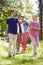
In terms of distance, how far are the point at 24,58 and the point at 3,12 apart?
8.87 metres

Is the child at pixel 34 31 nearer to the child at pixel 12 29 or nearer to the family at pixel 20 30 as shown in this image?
the family at pixel 20 30

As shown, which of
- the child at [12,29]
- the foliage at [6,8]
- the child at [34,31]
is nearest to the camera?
the child at [12,29]

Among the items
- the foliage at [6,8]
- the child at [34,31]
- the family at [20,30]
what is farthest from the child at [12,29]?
the foliage at [6,8]

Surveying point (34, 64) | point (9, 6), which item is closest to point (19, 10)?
point (9, 6)

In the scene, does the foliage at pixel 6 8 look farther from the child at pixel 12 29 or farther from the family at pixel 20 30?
the child at pixel 12 29

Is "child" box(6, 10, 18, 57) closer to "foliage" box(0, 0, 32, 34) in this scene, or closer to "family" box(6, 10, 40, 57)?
"family" box(6, 10, 40, 57)

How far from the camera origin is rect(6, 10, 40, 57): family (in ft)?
28.3

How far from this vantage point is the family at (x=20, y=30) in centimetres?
862

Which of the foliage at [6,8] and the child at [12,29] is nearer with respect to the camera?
the child at [12,29]

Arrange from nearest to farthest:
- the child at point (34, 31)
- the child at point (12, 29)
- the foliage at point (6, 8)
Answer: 1. the child at point (12, 29)
2. the child at point (34, 31)
3. the foliage at point (6, 8)

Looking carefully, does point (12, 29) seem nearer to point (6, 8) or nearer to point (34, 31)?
point (34, 31)

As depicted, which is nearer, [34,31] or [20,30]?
[34,31]

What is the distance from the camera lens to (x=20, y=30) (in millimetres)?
9641

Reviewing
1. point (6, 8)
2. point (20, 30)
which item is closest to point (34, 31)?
point (20, 30)
